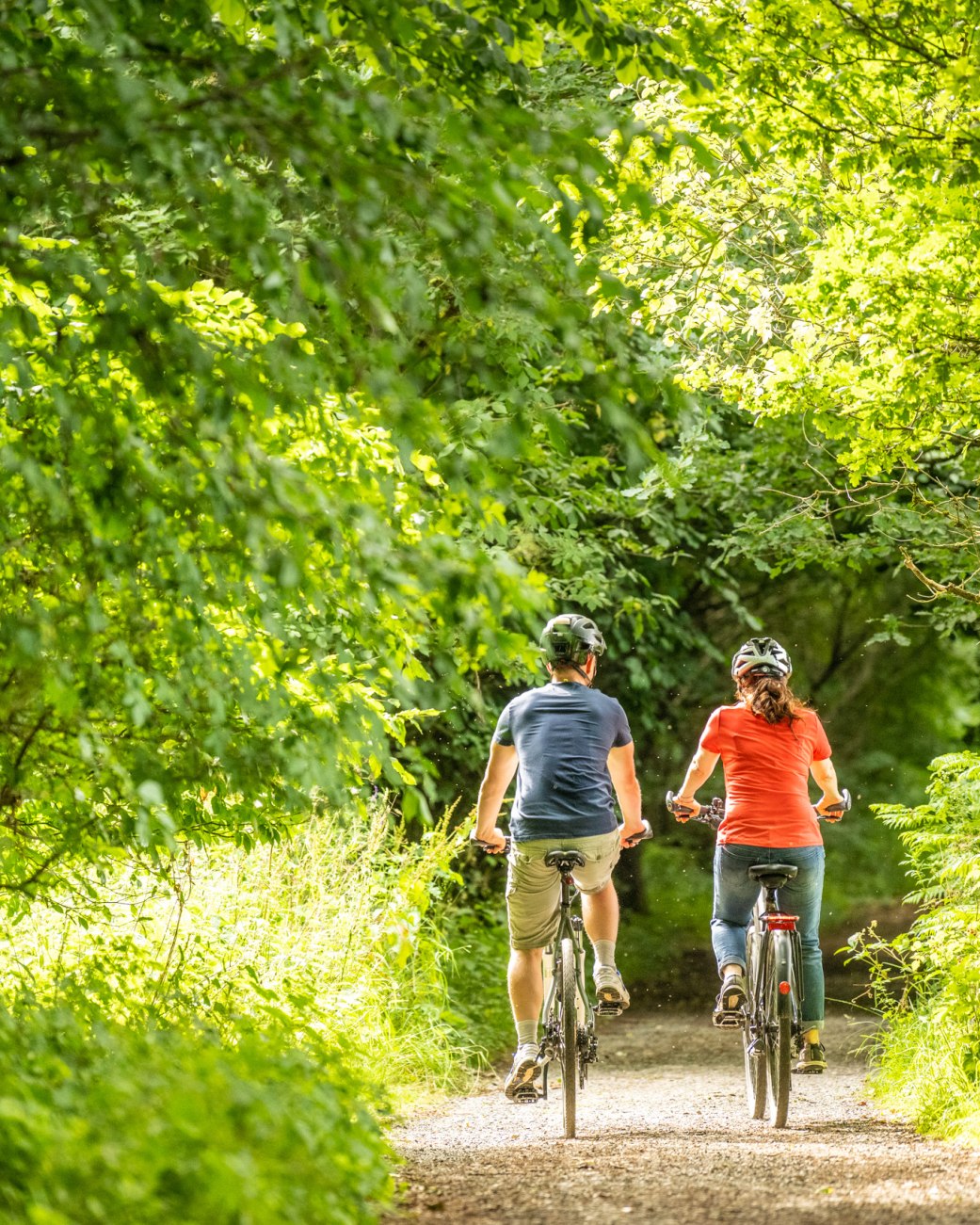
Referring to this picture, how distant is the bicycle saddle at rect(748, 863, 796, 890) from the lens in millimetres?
7711

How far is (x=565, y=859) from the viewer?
24.5ft

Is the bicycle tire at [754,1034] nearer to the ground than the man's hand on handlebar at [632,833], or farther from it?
nearer to the ground

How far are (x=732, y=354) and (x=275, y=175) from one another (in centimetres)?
699

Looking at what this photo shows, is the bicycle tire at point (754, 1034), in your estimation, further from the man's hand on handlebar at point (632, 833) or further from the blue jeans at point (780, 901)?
the man's hand on handlebar at point (632, 833)

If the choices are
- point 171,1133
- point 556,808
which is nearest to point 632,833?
point 556,808

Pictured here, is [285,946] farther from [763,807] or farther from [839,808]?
[839,808]

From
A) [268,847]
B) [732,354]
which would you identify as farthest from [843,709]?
[268,847]

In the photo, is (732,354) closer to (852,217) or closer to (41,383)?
(852,217)

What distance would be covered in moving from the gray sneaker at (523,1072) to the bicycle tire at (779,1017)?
1.13 metres

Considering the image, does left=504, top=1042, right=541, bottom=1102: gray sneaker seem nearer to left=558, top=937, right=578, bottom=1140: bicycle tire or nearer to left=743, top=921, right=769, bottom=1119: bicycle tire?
left=558, top=937, right=578, bottom=1140: bicycle tire

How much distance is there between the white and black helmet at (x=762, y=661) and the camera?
817cm

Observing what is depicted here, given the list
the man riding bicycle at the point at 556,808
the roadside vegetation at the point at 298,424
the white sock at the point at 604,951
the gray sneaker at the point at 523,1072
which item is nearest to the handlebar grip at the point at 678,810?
the man riding bicycle at the point at 556,808

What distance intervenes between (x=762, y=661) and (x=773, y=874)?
3.67 ft

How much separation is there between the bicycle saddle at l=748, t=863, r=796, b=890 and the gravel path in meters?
1.17
